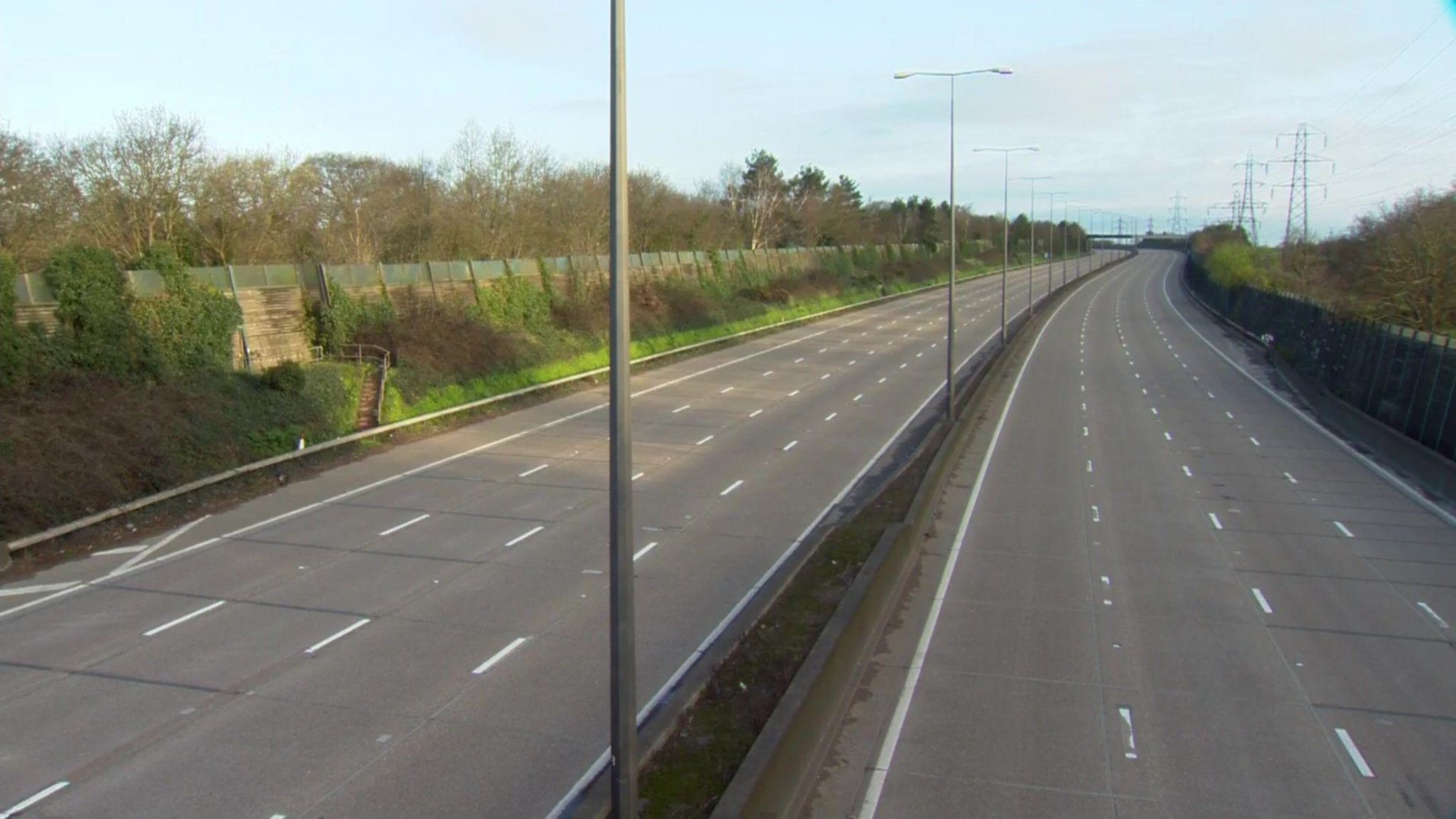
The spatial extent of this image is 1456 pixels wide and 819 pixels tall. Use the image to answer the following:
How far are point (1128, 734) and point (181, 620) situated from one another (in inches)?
451

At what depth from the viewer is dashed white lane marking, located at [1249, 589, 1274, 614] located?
51.5ft

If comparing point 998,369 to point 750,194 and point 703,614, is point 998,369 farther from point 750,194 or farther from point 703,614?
point 750,194

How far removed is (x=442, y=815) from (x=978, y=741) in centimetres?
494

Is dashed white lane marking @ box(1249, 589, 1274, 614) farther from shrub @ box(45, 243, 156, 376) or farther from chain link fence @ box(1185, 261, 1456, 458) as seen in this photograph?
shrub @ box(45, 243, 156, 376)

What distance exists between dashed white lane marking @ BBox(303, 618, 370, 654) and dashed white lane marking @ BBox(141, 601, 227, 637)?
7.18 feet

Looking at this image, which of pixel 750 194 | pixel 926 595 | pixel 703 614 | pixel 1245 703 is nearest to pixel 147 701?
pixel 703 614

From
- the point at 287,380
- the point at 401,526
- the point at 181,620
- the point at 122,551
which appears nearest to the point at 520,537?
the point at 401,526

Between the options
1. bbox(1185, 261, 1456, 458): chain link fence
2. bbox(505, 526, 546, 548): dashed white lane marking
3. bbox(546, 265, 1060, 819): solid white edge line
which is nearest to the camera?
bbox(546, 265, 1060, 819): solid white edge line

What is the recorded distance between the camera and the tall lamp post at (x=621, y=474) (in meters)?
7.95

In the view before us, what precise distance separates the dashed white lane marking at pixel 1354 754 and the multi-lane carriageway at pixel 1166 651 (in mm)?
26

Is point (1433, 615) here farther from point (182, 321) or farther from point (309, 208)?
point (309, 208)

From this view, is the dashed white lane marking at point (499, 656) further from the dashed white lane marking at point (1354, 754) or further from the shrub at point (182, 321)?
the shrub at point (182, 321)

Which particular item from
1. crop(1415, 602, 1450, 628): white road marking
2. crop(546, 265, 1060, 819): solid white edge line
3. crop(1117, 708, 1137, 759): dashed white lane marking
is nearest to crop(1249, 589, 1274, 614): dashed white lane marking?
crop(1415, 602, 1450, 628): white road marking

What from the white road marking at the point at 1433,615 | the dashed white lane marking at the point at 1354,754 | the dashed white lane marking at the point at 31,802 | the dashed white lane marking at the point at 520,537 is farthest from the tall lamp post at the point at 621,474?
the white road marking at the point at 1433,615
